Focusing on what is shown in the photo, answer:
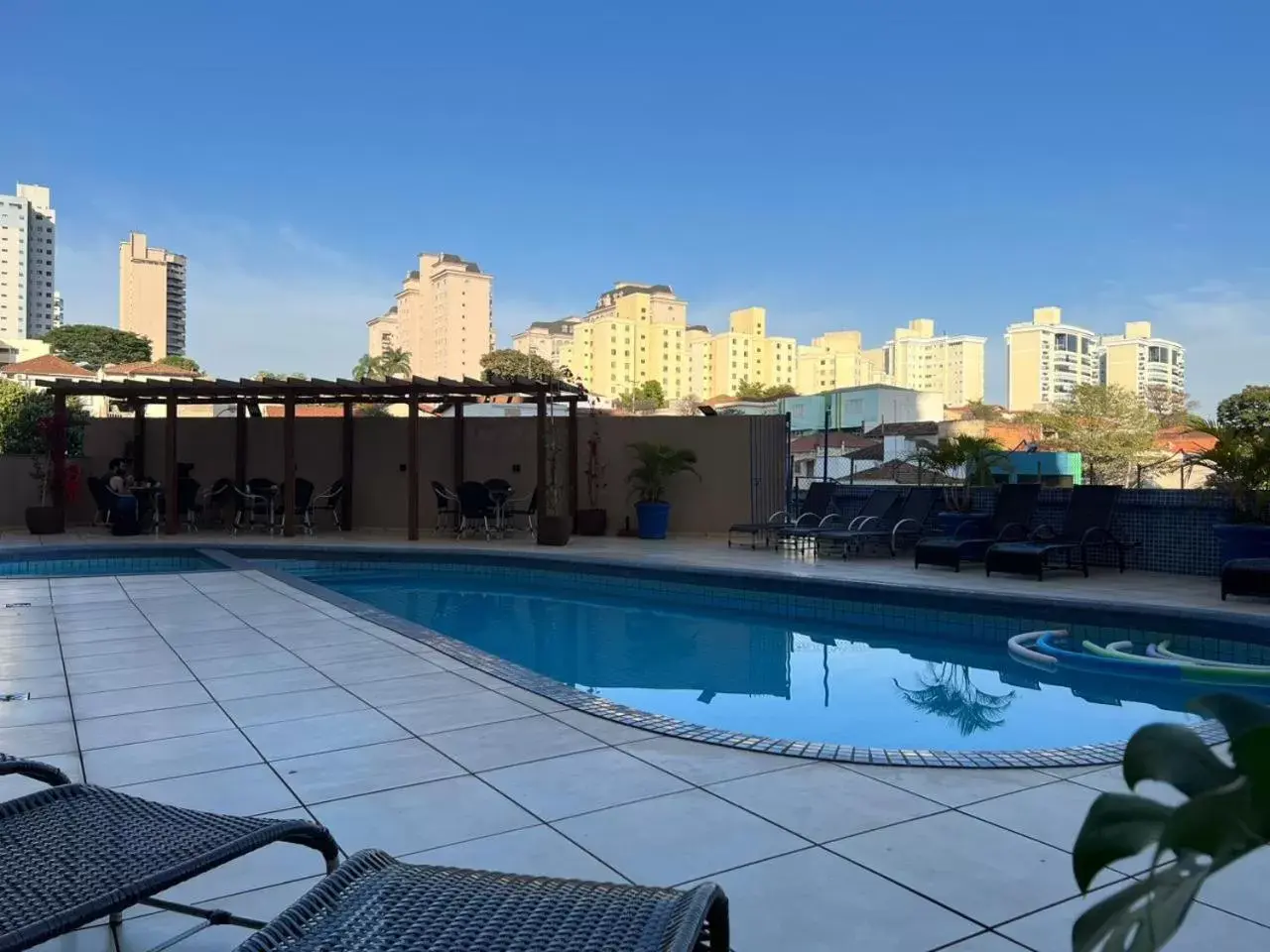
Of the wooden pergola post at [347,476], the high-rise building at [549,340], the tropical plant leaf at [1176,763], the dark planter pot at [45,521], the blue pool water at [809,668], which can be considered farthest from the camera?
the high-rise building at [549,340]

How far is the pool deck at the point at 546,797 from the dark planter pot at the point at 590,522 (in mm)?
8333

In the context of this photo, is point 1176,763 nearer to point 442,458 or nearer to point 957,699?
point 957,699

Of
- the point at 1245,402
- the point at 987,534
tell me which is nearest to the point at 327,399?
the point at 987,534

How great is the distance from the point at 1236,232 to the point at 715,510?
24.1m

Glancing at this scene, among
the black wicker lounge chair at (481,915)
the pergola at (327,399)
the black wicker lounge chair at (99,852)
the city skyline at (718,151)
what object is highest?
the city skyline at (718,151)

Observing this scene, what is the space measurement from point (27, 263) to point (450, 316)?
37324 mm

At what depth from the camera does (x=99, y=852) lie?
72.1 inches

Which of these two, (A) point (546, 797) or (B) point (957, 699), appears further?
(B) point (957, 699)

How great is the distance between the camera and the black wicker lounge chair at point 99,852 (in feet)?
5.28

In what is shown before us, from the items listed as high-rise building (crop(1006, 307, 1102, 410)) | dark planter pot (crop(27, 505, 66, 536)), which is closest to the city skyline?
dark planter pot (crop(27, 505, 66, 536))

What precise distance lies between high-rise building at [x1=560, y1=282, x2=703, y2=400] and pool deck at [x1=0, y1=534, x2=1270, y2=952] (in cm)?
7369

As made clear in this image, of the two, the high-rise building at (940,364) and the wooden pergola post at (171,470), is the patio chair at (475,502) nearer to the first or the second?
the wooden pergola post at (171,470)

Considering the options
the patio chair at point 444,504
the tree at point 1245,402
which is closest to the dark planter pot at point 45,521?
the patio chair at point 444,504

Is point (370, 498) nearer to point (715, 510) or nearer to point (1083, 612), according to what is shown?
point (715, 510)
